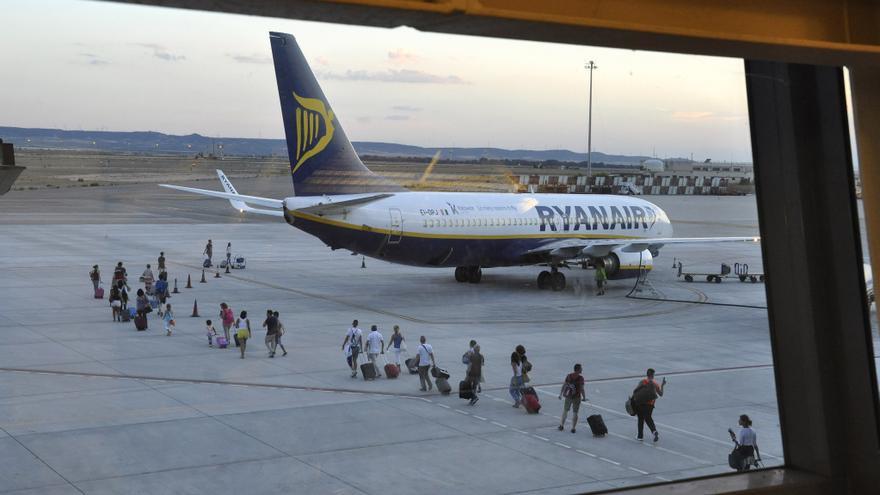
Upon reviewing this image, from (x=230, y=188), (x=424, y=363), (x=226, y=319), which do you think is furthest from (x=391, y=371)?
(x=230, y=188)

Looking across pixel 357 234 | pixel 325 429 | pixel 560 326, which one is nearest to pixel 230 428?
pixel 325 429

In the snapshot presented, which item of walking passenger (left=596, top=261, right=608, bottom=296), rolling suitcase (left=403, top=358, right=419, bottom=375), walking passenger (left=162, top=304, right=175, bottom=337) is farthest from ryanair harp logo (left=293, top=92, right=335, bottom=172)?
rolling suitcase (left=403, top=358, right=419, bottom=375)

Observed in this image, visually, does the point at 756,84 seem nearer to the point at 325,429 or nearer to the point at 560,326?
the point at 325,429

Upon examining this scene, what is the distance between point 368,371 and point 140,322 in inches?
243

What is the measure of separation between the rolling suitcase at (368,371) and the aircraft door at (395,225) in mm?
9863

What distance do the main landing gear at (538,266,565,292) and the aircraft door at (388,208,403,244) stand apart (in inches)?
176

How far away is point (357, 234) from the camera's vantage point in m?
24.3

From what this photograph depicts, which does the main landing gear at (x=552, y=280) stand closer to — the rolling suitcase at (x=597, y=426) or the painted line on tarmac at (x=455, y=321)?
the painted line on tarmac at (x=455, y=321)

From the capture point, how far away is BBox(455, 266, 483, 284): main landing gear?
27.3 m

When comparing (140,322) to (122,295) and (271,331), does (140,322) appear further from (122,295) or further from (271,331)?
(271,331)

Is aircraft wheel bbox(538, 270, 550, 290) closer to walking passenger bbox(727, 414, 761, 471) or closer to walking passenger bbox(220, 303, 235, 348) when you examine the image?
walking passenger bbox(220, 303, 235, 348)

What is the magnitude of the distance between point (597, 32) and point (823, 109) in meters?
4.44

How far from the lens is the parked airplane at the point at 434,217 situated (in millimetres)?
23359

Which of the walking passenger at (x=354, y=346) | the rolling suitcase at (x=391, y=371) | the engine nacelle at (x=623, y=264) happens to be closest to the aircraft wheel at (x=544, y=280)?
the engine nacelle at (x=623, y=264)
